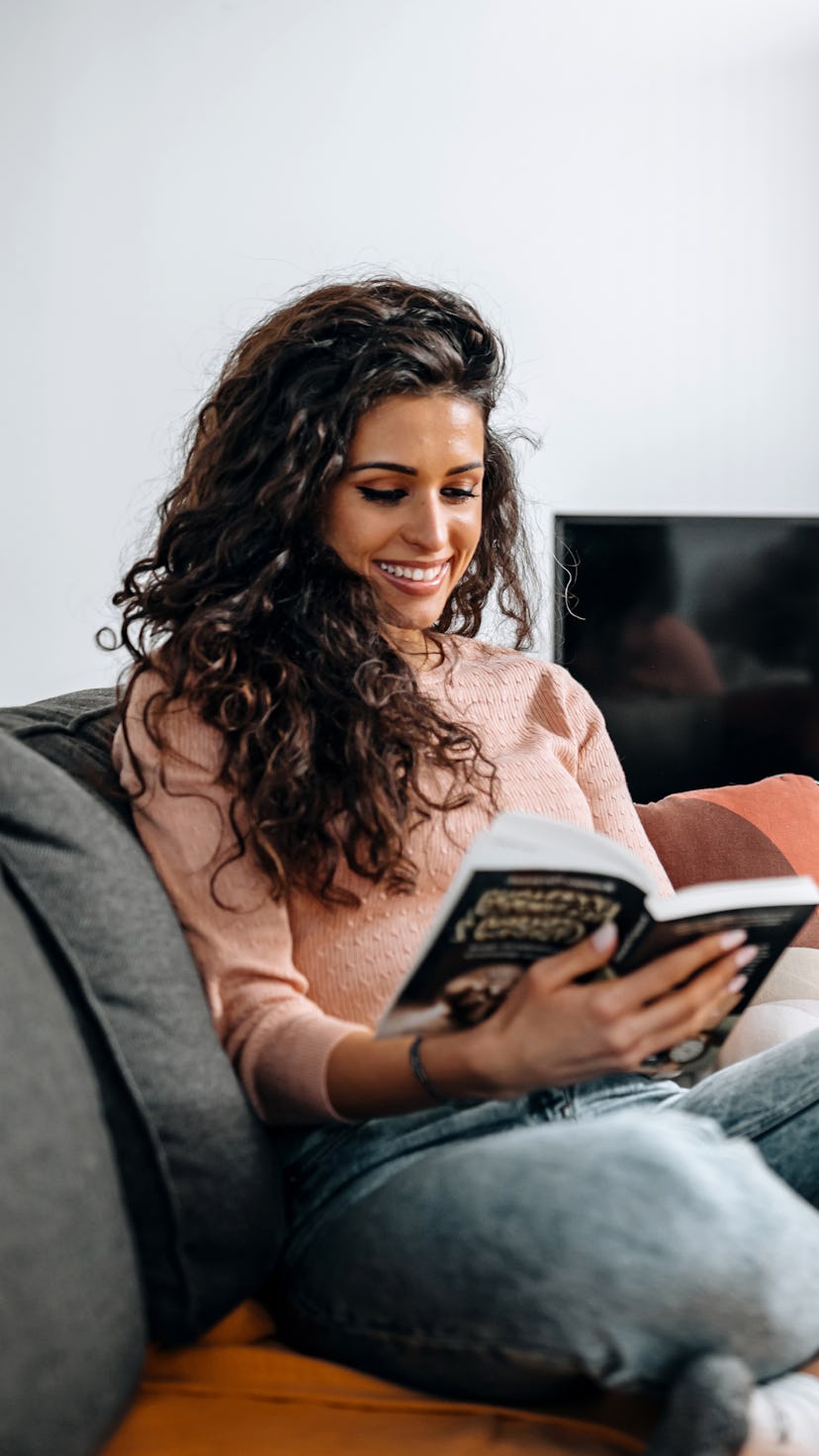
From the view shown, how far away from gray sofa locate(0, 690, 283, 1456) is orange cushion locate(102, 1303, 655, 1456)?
3cm

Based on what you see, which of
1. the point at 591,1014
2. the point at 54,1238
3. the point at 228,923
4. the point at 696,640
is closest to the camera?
the point at 54,1238

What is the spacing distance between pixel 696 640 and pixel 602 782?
958 mm

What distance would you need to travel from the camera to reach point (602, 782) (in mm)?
1414

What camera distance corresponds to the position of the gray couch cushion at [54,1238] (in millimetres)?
720

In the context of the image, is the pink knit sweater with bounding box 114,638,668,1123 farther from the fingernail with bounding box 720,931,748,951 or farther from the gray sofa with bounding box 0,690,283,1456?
the fingernail with bounding box 720,931,748,951

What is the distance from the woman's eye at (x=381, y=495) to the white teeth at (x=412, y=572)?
0.06 metres

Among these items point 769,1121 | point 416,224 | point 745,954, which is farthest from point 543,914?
point 416,224

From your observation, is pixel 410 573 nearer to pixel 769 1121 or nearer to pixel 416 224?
pixel 769 1121

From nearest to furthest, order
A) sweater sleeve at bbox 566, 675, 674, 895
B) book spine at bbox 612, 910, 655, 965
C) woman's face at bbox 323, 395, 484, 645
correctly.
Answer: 1. book spine at bbox 612, 910, 655, 965
2. woman's face at bbox 323, 395, 484, 645
3. sweater sleeve at bbox 566, 675, 674, 895

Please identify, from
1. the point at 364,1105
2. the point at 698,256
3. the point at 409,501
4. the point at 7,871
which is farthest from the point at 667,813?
the point at 698,256

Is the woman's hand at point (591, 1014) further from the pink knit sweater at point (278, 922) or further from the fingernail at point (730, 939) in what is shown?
the pink knit sweater at point (278, 922)

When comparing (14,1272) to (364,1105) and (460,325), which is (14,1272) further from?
(460,325)

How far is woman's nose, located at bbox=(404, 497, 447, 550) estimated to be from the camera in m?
1.28

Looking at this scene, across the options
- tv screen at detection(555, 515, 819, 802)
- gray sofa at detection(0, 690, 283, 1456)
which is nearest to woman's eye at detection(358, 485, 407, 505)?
gray sofa at detection(0, 690, 283, 1456)
